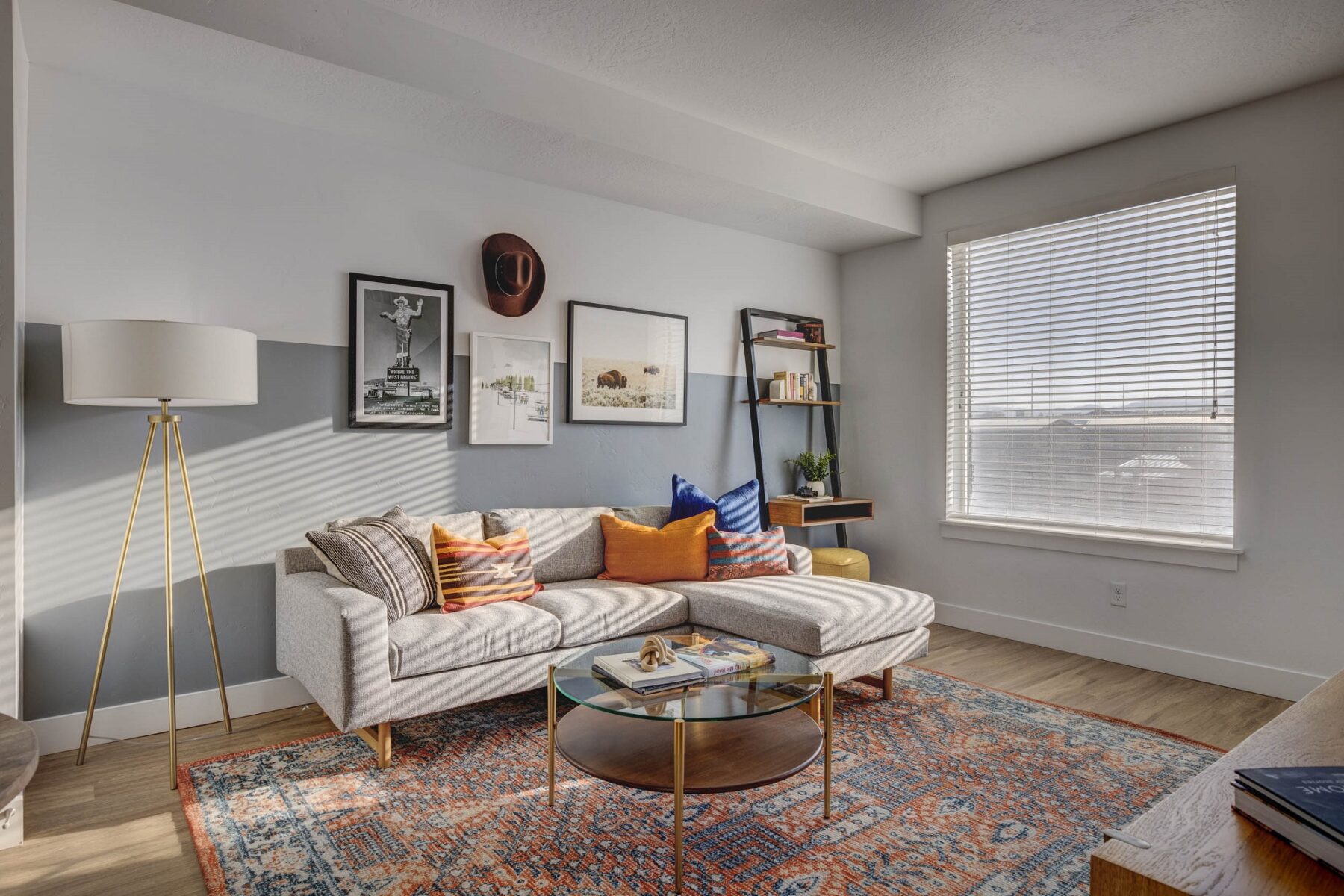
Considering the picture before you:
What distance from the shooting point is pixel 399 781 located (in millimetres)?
2545

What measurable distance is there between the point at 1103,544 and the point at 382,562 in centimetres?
356

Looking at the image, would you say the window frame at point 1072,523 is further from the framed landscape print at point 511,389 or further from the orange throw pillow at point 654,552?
the framed landscape print at point 511,389

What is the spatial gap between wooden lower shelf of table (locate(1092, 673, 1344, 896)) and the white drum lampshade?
9.07 ft

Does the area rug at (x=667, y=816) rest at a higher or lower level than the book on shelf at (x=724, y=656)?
lower

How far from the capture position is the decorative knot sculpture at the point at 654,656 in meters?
2.31

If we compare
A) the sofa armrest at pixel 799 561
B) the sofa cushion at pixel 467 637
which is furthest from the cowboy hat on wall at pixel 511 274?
the sofa armrest at pixel 799 561

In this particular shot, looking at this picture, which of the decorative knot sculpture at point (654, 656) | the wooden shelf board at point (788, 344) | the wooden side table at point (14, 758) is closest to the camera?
the wooden side table at point (14, 758)

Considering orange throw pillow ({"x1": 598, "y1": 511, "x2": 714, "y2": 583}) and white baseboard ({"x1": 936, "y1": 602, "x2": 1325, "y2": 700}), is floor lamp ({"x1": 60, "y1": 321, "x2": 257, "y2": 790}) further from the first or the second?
white baseboard ({"x1": 936, "y1": 602, "x2": 1325, "y2": 700})

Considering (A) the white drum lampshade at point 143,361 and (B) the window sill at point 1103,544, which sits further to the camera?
(B) the window sill at point 1103,544

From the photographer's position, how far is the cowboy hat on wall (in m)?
3.83

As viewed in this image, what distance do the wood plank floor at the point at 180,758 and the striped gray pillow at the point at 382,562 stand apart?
63 cm

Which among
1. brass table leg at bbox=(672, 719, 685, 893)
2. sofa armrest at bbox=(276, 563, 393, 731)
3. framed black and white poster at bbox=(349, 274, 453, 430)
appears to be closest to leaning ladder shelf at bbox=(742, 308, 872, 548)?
framed black and white poster at bbox=(349, 274, 453, 430)

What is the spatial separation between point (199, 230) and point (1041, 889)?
3654mm

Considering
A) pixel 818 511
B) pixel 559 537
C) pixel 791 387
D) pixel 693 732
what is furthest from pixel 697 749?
pixel 791 387
